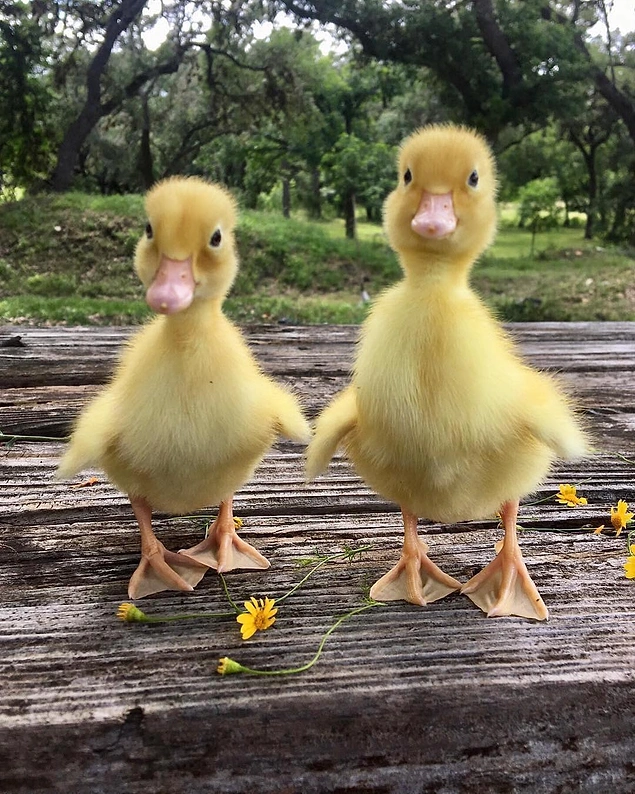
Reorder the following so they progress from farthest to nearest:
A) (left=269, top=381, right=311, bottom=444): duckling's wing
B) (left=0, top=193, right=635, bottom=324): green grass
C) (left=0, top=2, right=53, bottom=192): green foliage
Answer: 1. (left=0, top=2, right=53, bottom=192): green foliage
2. (left=0, top=193, right=635, bottom=324): green grass
3. (left=269, top=381, right=311, bottom=444): duckling's wing

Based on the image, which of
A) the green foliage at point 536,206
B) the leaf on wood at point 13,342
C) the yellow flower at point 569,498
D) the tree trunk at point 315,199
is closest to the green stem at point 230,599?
the yellow flower at point 569,498

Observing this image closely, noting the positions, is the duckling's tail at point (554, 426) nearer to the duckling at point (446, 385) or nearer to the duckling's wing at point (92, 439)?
the duckling at point (446, 385)

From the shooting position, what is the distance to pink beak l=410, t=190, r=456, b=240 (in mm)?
570

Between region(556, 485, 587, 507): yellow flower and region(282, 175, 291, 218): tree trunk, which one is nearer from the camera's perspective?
region(556, 485, 587, 507): yellow flower

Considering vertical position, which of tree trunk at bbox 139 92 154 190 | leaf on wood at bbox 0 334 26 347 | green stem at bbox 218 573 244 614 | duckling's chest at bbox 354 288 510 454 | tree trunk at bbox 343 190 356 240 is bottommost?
green stem at bbox 218 573 244 614

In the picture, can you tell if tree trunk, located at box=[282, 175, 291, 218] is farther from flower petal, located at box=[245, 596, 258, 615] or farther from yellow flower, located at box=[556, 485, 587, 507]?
flower petal, located at box=[245, 596, 258, 615]

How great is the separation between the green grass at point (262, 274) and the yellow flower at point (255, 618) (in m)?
2.56

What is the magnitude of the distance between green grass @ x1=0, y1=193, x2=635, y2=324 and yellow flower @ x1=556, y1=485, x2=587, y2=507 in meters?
2.29

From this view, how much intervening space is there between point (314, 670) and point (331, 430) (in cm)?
24

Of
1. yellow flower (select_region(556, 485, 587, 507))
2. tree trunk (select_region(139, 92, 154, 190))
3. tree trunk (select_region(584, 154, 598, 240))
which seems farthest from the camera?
tree trunk (select_region(584, 154, 598, 240))

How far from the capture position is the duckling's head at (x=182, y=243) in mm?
600

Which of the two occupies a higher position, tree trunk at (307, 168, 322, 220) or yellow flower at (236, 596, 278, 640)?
tree trunk at (307, 168, 322, 220)

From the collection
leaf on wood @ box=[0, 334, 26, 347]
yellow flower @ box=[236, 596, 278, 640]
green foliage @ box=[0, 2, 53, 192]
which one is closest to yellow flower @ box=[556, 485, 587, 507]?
yellow flower @ box=[236, 596, 278, 640]

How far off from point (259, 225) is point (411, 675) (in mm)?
4020
